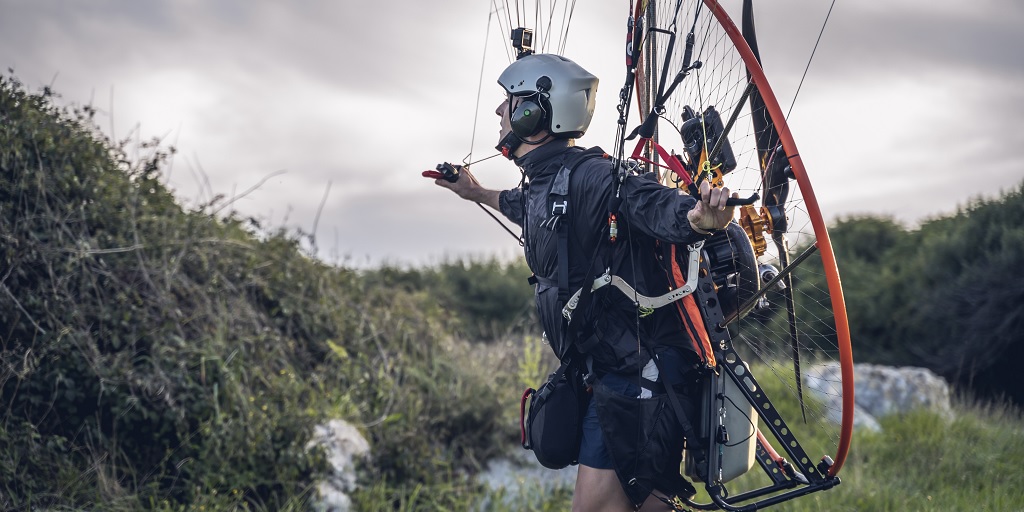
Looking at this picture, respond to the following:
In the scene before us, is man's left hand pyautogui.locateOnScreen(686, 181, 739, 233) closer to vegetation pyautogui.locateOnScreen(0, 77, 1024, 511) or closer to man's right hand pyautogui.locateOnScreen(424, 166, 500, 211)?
man's right hand pyautogui.locateOnScreen(424, 166, 500, 211)

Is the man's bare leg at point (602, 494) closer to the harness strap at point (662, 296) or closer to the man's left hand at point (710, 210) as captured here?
the harness strap at point (662, 296)

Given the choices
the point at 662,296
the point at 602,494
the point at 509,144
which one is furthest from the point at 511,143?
the point at 602,494

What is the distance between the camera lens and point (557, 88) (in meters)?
3.83

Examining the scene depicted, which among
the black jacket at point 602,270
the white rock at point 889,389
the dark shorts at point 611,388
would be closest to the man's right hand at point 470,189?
the black jacket at point 602,270

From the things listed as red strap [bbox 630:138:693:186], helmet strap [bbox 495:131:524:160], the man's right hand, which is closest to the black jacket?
red strap [bbox 630:138:693:186]

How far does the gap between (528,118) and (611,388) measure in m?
1.18

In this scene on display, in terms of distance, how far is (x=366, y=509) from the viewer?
20.5ft

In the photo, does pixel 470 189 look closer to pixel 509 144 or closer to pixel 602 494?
pixel 509 144

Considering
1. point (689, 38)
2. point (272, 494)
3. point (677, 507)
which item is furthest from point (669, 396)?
point (272, 494)


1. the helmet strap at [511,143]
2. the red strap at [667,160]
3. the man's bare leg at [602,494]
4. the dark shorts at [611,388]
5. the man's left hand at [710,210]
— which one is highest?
the helmet strap at [511,143]

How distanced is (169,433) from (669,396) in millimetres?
3824

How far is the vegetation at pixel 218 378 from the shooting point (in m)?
5.68

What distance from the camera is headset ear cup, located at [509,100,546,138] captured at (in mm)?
3801

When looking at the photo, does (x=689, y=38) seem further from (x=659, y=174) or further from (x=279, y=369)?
(x=279, y=369)
